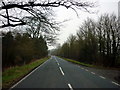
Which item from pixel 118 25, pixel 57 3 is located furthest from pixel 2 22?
pixel 118 25

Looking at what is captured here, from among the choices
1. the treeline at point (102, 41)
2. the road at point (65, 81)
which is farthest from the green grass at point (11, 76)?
the treeline at point (102, 41)

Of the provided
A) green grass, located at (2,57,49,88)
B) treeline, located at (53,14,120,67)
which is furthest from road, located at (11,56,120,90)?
treeline, located at (53,14,120,67)

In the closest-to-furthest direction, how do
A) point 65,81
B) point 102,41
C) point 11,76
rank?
point 65,81, point 11,76, point 102,41

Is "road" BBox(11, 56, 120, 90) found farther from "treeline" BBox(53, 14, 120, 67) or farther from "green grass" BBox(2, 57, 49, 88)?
"treeline" BBox(53, 14, 120, 67)

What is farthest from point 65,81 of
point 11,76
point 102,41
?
point 102,41

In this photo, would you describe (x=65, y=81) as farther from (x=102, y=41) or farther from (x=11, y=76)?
(x=102, y=41)

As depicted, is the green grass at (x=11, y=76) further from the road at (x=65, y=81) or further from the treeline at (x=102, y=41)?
the treeline at (x=102, y=41)

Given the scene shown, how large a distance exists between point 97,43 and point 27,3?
41.0 m

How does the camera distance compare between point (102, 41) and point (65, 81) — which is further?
point (102, 41)

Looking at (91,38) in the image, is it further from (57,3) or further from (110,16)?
(57,3)

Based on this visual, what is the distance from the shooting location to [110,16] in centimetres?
4422

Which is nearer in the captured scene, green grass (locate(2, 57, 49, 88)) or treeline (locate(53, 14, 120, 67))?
green grass (locate(2, 57, 49, 88))

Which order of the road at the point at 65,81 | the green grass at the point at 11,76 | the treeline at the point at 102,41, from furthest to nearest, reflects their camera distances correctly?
the treeline at the point at 102,41 → the green grass at the point at 11,76 → the road at the point at 65,81

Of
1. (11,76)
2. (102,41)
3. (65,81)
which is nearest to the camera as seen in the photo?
(65,81)
